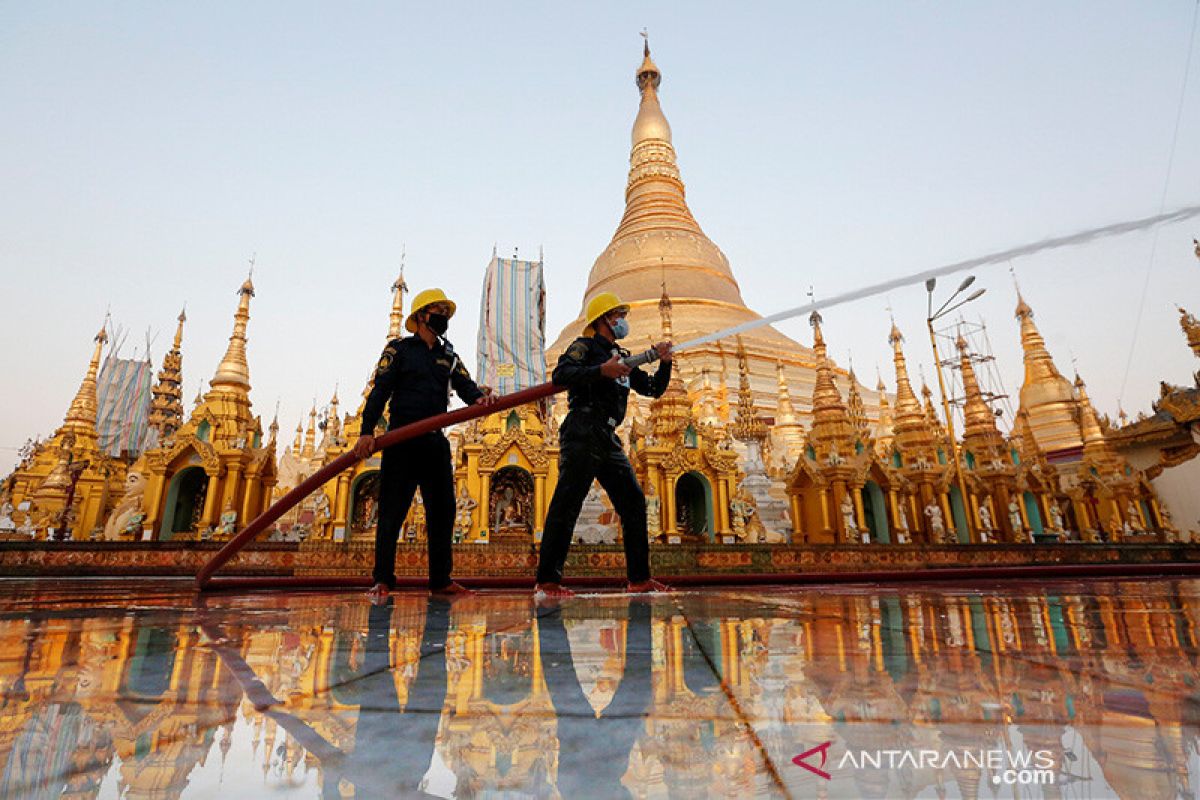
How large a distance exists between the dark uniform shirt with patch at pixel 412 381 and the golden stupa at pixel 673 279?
1960cm

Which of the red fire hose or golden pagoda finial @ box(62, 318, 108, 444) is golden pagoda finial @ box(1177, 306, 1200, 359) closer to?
the red fire hose

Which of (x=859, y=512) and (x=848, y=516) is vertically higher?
(x=859, y=512)

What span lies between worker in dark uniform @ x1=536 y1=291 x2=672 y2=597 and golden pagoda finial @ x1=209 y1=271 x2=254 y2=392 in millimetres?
17769

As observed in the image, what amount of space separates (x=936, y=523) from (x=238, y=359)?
20857mm

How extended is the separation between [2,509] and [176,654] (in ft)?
75.7

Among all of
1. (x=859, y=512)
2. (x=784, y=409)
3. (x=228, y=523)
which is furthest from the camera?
(x=784, y=409)

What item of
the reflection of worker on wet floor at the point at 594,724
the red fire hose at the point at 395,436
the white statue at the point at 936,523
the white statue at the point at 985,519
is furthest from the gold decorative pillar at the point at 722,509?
the reflection of worker on wet floor at the point at 594,724

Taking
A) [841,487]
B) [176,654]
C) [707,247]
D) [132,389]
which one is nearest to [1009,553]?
[841,487]

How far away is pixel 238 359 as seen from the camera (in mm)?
18938

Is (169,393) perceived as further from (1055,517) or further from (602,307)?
(1055,517)

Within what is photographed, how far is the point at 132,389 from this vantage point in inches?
1126

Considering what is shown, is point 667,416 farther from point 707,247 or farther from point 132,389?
point 132,389

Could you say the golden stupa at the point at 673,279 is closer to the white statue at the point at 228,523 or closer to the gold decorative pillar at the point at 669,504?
the gold decorative pillar at the point at 669,504

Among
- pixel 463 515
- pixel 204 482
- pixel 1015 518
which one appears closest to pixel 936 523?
pixel 1015 518
